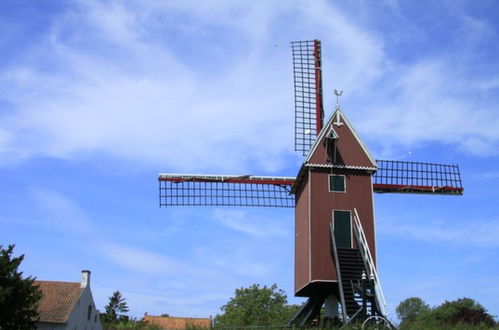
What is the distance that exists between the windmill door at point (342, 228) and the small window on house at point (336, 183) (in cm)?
98

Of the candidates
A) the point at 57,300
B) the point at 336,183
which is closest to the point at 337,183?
the point at 336,183

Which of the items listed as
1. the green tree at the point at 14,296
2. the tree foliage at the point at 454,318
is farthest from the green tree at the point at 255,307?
the green tree at the point at 14,296

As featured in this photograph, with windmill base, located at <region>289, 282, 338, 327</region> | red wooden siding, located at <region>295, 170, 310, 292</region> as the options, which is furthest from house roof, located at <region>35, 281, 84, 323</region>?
windmill base, located at <region>289, 282, 338, 327</region>

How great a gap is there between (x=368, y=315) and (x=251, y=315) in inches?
1553

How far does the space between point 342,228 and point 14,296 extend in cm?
1598

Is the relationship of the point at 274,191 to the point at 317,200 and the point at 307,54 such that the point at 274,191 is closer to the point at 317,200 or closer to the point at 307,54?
the point at 317,200

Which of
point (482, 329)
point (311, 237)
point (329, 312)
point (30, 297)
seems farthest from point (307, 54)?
point (30, 297)

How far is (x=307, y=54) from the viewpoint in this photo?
30.9 metres

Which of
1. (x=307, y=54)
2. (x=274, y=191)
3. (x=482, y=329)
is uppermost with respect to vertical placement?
(x=307, y=54)

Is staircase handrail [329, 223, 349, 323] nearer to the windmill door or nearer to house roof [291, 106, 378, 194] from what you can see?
the windmill door

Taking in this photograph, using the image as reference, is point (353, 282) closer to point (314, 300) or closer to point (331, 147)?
point (314, 300)

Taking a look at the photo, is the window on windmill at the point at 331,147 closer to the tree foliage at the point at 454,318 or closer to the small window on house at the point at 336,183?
the small window on house at the point at 336,183

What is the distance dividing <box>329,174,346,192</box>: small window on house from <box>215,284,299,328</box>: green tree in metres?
34.5

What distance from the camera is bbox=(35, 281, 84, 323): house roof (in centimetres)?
3909
